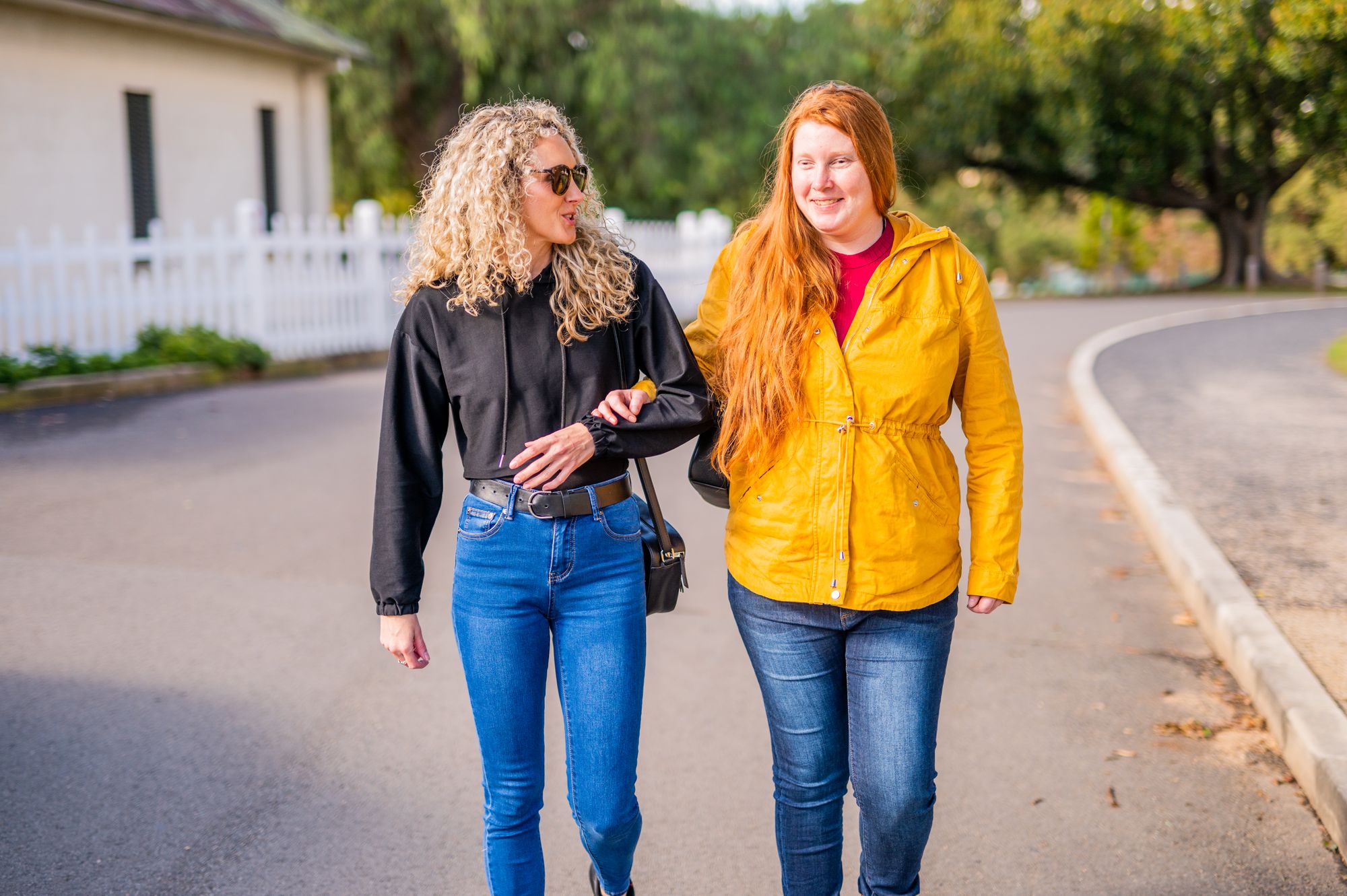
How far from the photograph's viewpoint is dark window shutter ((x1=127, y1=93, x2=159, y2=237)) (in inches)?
661

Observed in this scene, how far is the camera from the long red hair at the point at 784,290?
103 inches

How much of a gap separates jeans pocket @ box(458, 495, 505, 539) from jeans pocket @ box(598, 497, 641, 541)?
0.22m

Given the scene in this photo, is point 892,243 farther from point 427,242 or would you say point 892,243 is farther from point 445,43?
point 445,43

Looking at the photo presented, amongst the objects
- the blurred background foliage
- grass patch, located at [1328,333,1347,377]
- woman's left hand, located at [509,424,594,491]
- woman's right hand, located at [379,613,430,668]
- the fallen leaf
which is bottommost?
the fallen leaf

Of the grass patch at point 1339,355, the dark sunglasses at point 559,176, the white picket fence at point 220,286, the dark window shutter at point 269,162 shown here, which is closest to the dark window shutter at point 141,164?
the white picket fence at point 220,286

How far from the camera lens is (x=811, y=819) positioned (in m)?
2.74

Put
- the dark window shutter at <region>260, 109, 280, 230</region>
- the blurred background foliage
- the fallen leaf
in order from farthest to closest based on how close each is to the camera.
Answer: the blurred background foliage < the dark window shutter at <region>260, 109, 280, 230</region> < the fallen leaf

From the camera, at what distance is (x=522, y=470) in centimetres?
262

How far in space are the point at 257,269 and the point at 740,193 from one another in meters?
19.5

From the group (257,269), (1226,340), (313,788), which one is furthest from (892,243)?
(1226,340)

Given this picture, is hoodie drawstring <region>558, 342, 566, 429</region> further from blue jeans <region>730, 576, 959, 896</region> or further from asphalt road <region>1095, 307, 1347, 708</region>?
asphalt road <region>1095, 307, 1347, 708</region>

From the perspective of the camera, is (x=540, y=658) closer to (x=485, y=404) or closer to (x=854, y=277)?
(x=485, y=404)

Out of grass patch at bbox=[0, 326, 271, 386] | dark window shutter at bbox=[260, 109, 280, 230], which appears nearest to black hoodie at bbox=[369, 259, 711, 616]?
grass patch at bbox=[0, 326, 271, 386]

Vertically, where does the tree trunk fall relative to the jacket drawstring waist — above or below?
above
